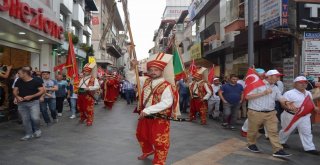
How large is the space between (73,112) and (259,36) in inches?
296

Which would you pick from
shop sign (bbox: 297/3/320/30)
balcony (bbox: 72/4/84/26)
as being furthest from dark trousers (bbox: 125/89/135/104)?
shop sign (bbox: 297/3/320/30)

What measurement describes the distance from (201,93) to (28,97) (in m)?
5.44

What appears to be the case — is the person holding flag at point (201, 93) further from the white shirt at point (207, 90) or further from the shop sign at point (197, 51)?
the shop sign at point (197, 51)

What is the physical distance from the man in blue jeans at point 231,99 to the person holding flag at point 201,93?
0.89 m

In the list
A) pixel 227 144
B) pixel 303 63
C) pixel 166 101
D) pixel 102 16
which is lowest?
pixel 227 144

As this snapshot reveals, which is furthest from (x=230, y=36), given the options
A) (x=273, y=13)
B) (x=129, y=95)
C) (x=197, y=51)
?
(x=197, y=51)

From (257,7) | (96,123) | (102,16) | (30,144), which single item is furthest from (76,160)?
(102,16)

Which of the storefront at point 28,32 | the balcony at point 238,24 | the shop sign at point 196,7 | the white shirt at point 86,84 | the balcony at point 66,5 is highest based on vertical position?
the shop sign at point 196,7

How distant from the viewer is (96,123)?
1188 centimetres

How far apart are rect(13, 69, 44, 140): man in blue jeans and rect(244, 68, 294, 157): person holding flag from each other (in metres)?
4.47

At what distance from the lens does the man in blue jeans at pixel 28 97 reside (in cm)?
841

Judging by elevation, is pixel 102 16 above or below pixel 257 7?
above

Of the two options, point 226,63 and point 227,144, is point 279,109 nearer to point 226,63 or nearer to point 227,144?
point 227,144

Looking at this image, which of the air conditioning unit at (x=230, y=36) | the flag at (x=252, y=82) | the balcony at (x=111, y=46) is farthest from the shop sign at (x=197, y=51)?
the flag at (x=252, y=82)
